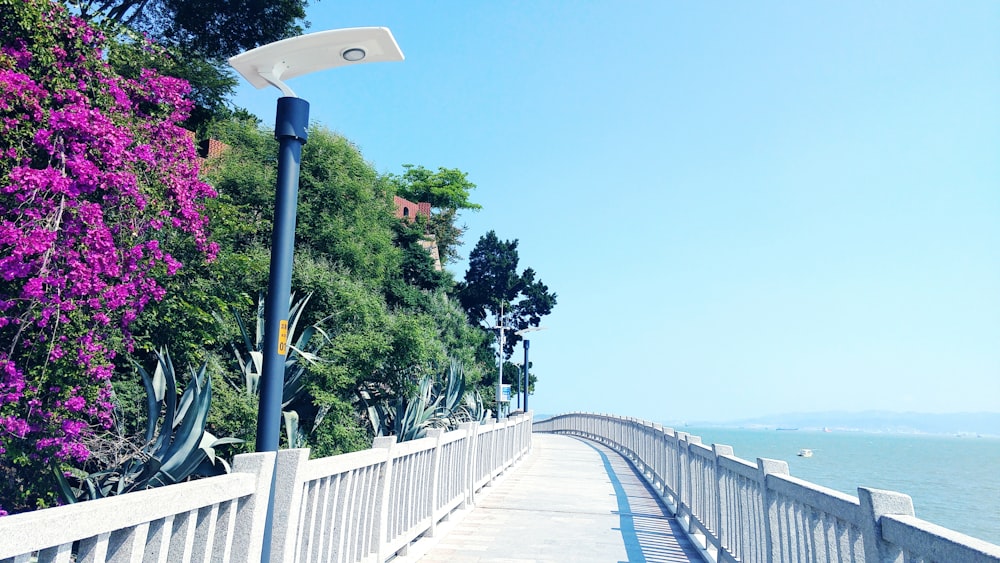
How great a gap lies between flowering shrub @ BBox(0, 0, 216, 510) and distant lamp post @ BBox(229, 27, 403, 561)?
346 cm

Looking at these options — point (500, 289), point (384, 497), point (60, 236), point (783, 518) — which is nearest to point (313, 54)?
point (384, 497)

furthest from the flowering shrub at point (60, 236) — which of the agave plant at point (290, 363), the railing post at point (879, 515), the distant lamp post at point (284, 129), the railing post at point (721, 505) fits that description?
the railing post at point (879, 515)

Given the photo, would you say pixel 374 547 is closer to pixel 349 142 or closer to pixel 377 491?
pixel 377 491

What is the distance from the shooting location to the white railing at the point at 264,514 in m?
2.02

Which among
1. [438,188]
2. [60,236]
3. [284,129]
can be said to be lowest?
[60,236]

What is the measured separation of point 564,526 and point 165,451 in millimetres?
4938

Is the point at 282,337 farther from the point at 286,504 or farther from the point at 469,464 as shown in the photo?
the point at 469,464

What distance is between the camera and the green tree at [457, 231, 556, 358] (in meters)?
48.9

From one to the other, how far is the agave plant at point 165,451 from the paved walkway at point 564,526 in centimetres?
311

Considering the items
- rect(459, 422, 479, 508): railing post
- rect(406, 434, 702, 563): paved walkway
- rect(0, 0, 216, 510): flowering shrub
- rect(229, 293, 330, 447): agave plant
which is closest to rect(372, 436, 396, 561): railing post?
rect(406, 434, 702, 563): paved walkway

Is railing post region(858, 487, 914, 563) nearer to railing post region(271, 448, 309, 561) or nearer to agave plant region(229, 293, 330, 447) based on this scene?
railing post region(271, 448, 309, 561)

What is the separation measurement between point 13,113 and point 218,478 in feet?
20.8

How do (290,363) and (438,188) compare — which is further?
(438,188)

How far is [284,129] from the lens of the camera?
472 cm
